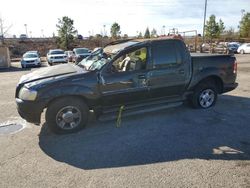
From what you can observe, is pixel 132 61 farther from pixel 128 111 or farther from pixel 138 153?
pixel 138 153

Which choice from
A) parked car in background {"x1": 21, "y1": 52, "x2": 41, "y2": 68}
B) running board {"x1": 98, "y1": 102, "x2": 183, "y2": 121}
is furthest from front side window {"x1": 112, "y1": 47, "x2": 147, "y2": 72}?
parked car in background {"x1": 21, "y1": 52, "x2": 41, "y2": 68}

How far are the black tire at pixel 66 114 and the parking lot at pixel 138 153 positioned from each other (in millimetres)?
162

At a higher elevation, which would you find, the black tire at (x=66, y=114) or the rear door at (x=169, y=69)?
the rear door at (x=169, y=69)

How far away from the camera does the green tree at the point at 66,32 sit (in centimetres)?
4548

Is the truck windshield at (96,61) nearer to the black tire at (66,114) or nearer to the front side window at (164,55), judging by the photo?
the black tire at (66,114)

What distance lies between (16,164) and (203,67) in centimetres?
478

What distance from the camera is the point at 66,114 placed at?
5273mm

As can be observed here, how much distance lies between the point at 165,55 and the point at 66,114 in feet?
8.63

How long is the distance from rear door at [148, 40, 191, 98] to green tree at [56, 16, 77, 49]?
42520 millimetres

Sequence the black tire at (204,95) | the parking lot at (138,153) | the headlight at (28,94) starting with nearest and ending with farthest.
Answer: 1. the parking lot at (138,153)
2. the headlight at (28,94)
3. the black tire at (204,95)

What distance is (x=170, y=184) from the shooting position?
11.3 feet

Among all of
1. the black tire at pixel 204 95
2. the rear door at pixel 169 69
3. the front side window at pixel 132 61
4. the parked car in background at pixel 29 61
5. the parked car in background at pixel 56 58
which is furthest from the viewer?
the parked car in background at pixel 56 58

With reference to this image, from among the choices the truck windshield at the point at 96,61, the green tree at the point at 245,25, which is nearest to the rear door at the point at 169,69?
the truck windshield at the point at 96,61

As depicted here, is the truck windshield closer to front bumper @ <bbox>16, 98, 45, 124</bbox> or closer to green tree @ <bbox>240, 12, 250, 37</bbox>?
front bumper @ <bbox>16, 98, 45, 124</bbox>
